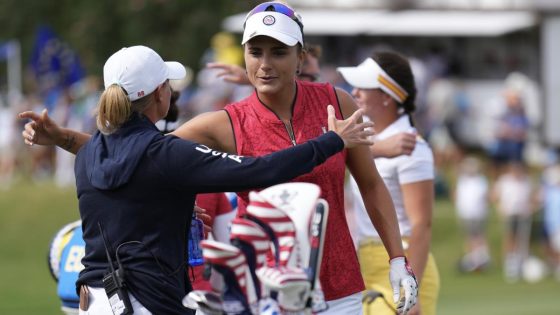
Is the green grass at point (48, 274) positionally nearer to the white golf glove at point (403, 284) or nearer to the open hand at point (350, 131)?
the white golf glove at point (403, 284)

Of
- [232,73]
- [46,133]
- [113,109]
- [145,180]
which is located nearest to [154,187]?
[145,180]

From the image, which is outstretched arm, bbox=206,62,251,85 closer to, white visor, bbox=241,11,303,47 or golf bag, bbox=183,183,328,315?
white visor, bbox=241,11,303,47

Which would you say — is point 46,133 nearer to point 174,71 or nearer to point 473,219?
point 174,71

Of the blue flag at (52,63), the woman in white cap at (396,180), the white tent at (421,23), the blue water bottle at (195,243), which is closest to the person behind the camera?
the blue water bottle at (195,243)

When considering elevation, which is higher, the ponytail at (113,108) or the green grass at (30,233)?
the ponytail at (113,108)

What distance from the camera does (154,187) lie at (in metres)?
5.61

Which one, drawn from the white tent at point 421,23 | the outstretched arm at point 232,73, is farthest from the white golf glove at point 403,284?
the white tent at point 421,23

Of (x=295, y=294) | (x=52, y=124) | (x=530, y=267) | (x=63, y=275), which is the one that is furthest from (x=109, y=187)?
(x=530, y=267)

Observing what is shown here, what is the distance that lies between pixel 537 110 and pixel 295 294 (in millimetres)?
23309

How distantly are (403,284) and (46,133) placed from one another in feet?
6.11

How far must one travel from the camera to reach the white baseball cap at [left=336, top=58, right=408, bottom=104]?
7.71 meters

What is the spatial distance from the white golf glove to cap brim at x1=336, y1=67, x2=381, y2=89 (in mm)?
1637

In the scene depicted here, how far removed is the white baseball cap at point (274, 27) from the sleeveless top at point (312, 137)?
0.39 metres

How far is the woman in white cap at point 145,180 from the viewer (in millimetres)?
5477
